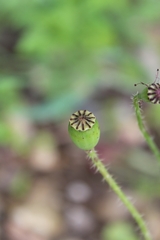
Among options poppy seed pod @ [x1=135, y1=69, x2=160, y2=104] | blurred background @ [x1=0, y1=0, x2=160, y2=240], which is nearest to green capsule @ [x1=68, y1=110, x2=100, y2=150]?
poppy seed pod @ [x1=135, y1=69, x2=160, y2=104]

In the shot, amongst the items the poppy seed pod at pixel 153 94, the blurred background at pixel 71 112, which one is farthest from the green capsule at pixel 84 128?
the blurred background at pixel 71 112

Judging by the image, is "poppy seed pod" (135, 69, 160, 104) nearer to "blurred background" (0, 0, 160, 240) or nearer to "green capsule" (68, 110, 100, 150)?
"green capsule" (68, 110, 100, 150)

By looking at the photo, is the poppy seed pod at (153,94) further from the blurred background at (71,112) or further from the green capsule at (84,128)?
the blurred background at (71,112)

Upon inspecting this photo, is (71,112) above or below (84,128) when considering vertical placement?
above

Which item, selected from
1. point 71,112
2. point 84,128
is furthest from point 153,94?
point 71,112

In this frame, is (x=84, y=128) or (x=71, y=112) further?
(x=71, y=112)

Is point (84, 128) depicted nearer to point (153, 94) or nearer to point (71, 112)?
point (153, 94)

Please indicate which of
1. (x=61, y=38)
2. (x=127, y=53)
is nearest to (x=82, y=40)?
(x=61, y=38)
